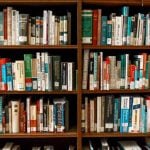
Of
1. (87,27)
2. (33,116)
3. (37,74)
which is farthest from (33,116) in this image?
(87,27)

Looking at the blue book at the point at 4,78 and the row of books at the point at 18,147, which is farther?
the row of books at the point at 18,147

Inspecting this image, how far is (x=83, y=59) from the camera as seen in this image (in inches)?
75.0

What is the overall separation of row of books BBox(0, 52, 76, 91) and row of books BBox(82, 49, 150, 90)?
0.13 metres

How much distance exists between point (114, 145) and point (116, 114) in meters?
0.34

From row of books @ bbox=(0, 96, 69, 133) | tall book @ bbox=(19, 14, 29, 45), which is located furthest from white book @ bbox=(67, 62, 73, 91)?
tall book @ bbox=(19, 14, 29, 45)

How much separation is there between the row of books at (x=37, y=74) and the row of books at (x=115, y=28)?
0.27 meters

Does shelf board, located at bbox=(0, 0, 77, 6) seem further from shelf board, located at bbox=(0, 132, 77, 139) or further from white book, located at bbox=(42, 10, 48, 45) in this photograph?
shelf board, located at bbox=(0, 132, 77, 139)

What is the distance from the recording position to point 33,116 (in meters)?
1.94

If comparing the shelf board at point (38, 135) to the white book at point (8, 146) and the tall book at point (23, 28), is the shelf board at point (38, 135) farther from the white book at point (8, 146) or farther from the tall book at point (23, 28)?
Answer: the tall book at point (23, 28)

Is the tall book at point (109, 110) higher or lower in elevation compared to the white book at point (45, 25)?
lower

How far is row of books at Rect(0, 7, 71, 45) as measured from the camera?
1861 millimetres

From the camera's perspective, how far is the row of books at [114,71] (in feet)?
6.28

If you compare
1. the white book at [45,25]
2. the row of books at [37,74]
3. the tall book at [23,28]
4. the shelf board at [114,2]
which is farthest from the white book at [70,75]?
the shelf board at [114,2]

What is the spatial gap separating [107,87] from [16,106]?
69cm
